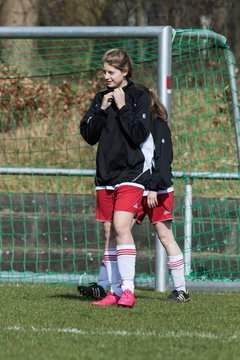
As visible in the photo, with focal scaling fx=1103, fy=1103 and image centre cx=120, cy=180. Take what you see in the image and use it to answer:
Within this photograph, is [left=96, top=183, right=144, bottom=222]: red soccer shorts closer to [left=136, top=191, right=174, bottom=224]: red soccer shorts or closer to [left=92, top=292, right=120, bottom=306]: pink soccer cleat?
[left=136, top=191, right=174, bottom=224]: red soccer shorts

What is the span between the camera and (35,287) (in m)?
9.74

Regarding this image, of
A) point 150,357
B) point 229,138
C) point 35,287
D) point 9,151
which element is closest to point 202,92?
point 229,138

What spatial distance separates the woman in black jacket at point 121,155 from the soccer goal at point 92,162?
149cm

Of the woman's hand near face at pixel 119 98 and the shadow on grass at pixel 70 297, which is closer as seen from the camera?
the woman's hand near face at pixel 119 98

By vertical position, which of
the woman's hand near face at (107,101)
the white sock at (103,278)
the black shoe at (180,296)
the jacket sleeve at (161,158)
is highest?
the woman's hand near face at (107,101)

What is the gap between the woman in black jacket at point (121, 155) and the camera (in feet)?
→ 26.1

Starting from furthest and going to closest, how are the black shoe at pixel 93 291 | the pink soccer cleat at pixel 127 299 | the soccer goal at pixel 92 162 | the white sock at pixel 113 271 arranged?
the soccer goal at pixel 92 162
the black shoe at pixel 93 291
the white sock at pixel 113 271
the pink soccer cleat at pixel 127 299

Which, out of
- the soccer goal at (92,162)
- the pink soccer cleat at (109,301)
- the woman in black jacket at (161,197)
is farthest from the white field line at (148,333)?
the soccer goal at (92,162)

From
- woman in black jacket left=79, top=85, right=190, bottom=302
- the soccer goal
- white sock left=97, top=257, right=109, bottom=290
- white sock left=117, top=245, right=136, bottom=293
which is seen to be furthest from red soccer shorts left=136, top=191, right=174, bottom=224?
the soccer goal

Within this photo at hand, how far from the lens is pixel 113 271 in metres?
8.30

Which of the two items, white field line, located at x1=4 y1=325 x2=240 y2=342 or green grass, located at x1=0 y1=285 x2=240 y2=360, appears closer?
green grass, located at x1=0 y1=285 x2=240 y2=360

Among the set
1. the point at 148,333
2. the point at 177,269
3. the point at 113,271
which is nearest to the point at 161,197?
the point at 177,269

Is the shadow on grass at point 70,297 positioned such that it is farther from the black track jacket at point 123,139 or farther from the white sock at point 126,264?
the black track jacket at point 123,139

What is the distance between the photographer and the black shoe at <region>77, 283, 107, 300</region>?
8422mm
